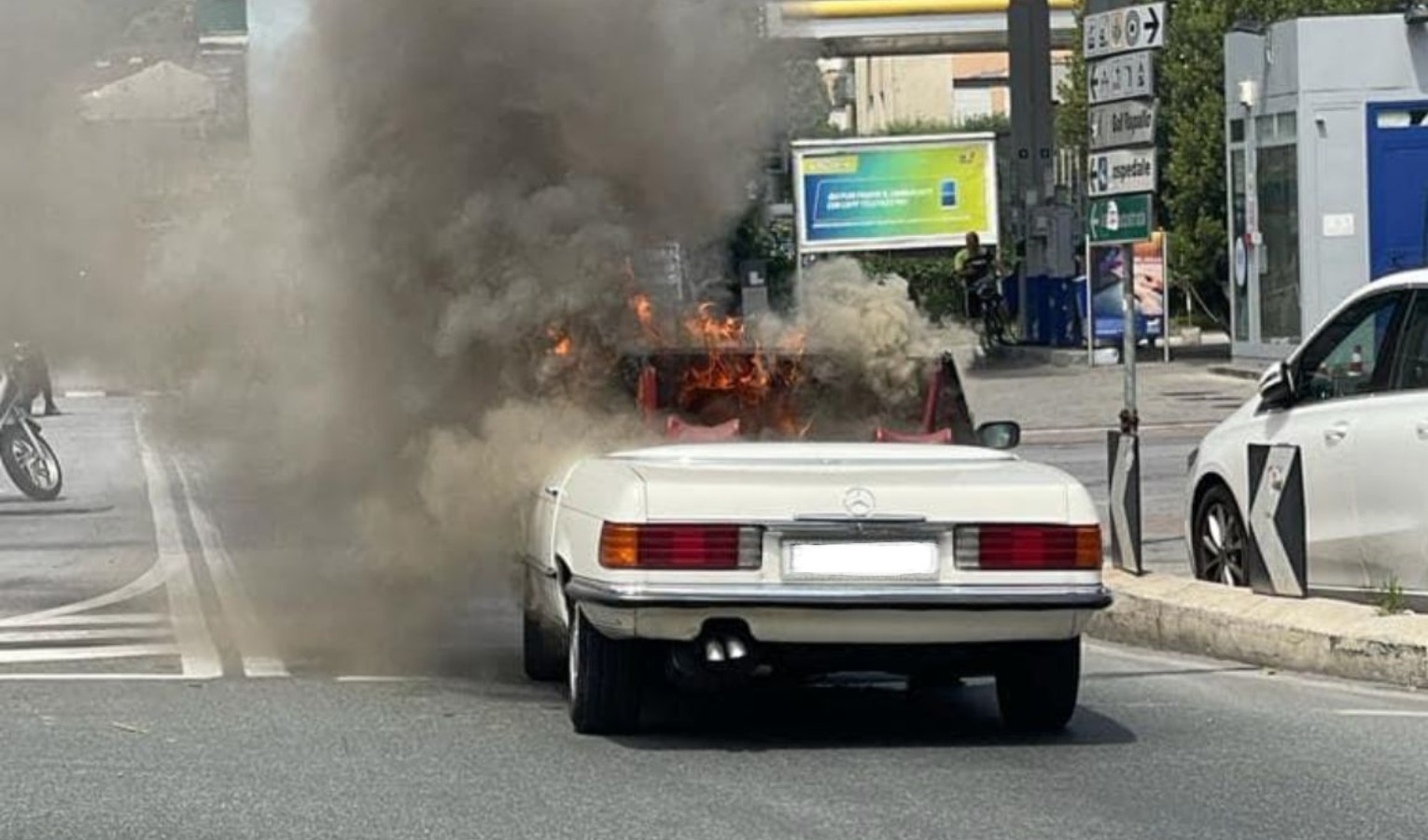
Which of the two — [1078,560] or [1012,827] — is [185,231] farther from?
[1012,827]

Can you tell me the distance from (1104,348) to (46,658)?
24697 millimetres

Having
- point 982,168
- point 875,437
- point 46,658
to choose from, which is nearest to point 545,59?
point 875,437

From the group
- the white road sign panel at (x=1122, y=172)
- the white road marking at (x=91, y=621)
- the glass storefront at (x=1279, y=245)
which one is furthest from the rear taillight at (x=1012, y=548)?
the glass storefront at (x=1279, y=245)

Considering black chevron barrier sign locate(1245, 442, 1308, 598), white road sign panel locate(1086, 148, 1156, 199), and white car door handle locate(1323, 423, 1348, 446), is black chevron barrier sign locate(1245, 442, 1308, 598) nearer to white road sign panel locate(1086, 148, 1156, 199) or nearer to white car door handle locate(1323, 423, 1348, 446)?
white car door handle locate(1323, 423, 1348, 446)

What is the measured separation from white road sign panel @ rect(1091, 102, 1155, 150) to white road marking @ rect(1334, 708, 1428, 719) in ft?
13.9

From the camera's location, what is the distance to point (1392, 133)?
2820 centimetres

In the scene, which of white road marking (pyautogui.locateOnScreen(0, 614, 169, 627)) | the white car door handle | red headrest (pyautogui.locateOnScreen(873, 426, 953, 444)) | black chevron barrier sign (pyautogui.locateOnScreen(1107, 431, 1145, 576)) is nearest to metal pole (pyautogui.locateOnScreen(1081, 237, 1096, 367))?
black chevron barrier sign (pyautogui.locateOnScreen(1107, 431, 1145, 576))

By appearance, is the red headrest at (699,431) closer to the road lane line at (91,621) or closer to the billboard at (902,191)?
the road lane line at (91,621)

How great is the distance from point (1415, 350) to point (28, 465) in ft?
43.4

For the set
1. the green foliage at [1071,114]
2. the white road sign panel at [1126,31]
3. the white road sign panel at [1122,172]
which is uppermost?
the green foliage at [1071,114]

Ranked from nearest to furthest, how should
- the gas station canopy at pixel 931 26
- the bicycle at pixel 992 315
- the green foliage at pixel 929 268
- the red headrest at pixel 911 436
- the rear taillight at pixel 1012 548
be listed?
the rear taillight at pixel 1012 548 < the red headrest at pixel 911 436 < the bicycle at pixel 992 315 < the green foliage at pixel 929 268 < the gas station canopy at pixel 931 26

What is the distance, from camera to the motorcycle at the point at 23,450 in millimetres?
21016

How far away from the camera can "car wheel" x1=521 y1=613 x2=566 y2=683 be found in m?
10.5

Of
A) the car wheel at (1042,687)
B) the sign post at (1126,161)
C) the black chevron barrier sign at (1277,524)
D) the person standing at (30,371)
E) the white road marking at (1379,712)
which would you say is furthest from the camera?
the person standing at (30,371)
